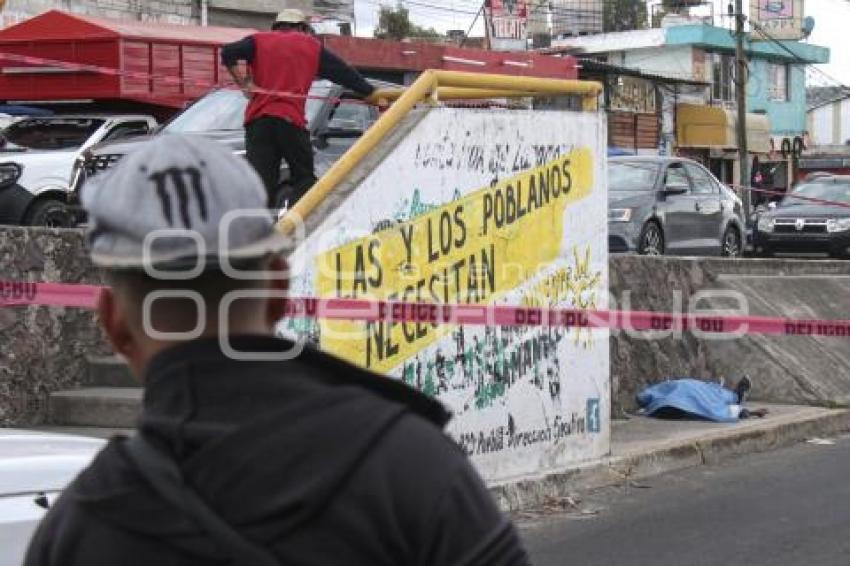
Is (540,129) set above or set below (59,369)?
above

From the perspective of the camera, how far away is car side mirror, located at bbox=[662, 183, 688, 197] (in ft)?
58.4

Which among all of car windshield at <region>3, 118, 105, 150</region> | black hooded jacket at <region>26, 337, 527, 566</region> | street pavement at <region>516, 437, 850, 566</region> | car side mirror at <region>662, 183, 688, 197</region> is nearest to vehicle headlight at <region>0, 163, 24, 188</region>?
car windshield at <region>3, 118, 105, 150</region>

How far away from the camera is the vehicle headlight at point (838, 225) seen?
73.0 feet

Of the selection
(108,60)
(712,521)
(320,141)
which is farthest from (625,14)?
(712,521)

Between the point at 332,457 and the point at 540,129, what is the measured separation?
7100 mm

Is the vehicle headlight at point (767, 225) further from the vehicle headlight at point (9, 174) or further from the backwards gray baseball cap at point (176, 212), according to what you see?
the backwards gray baseball cap at point (176, 212)

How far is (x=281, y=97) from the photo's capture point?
31.6ft

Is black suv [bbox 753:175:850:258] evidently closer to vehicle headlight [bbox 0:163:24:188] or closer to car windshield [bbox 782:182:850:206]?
car windshield [bbox 782:182:850:206]

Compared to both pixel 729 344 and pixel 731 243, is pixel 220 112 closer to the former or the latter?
pixel 729 344

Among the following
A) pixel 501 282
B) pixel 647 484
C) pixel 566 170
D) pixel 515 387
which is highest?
pixel 566 170

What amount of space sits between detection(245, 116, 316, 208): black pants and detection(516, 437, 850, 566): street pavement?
10.3 ft

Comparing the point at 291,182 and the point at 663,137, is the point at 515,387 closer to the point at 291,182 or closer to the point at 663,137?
the point at 291,182

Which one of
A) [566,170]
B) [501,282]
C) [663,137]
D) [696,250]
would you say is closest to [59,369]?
[501,282]

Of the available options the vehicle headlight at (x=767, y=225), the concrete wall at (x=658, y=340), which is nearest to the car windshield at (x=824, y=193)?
the vehicle headlight at (x=767, y=225)
